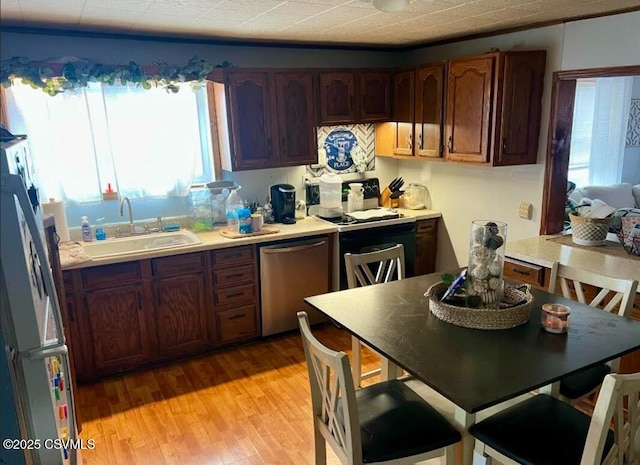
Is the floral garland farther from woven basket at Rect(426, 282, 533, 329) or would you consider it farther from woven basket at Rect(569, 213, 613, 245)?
woven basket at Rect(569, 213, 613, 245)

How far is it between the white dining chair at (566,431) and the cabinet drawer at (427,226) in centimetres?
229

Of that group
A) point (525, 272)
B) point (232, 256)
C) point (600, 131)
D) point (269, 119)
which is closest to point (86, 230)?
point (232, 256)

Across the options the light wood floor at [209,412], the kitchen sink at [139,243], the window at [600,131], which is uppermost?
the window at [600,131]

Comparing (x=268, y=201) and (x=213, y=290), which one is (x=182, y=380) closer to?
(x=213, y=290)

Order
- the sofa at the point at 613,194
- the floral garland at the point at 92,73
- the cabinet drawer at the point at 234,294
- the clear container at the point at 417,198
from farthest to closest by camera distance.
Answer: the sofa at the point at 613,194, the clear container at the point at 417,198, the cabinet drawer at the point at 234,294, the floral garland at the point at 92,73

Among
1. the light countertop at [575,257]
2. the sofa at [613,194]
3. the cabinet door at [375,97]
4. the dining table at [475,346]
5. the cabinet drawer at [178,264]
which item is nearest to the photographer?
the dining table at [475,346]

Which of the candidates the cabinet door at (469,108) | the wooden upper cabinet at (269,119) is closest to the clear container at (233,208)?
the wooden upper cabinet at (269,119)

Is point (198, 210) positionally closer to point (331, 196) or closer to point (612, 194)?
point (331, 196)

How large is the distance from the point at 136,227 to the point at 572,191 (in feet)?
12.8

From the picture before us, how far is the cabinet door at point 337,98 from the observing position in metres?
3.85

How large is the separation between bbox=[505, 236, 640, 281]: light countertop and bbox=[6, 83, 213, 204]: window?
2368mm

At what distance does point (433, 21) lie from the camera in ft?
9.79

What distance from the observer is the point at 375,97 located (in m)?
4.07

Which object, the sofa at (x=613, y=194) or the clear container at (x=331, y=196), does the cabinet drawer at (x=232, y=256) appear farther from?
the sofa at (x=613, y=194)
